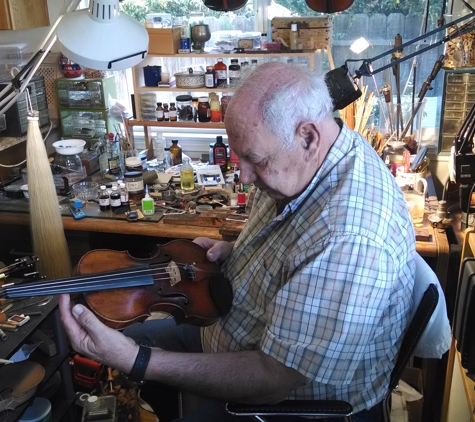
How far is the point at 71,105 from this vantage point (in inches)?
124

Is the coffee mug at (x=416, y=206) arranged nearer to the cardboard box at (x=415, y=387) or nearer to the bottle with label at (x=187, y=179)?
the cardboard box at (x=415, y=387)

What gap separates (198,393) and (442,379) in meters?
1.37

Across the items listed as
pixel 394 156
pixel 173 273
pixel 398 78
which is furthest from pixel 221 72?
pixel 173 273

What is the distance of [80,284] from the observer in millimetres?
1375

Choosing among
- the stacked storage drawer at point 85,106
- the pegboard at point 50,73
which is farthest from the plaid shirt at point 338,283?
the pegboard at point 50,73

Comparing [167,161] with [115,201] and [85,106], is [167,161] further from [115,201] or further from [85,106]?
[115,201]

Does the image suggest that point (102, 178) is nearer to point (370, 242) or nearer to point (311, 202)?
point (311, 202)

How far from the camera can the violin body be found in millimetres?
1411

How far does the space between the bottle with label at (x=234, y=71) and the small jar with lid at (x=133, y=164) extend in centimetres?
65

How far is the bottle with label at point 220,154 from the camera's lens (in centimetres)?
295

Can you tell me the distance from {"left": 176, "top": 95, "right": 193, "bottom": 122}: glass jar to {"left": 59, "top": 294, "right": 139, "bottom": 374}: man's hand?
182 cm

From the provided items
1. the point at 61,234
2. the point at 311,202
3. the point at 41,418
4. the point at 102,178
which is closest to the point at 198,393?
the point at 311,202

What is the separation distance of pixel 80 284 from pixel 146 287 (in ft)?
0.60

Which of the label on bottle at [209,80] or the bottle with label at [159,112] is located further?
the bottle with label at [159,112]
